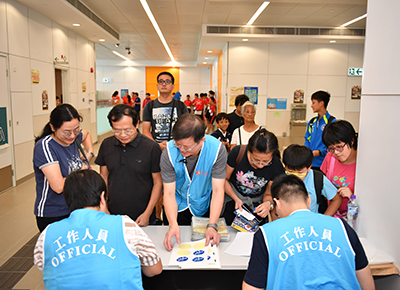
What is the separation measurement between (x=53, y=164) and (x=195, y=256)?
46.6 inches

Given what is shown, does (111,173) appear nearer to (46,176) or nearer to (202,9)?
(46,176)

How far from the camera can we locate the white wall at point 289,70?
1081 cm

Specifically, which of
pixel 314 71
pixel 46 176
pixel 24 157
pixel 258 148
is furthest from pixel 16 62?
pixel 314 71

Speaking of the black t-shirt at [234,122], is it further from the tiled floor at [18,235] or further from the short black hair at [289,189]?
the short black hair at [289,189]

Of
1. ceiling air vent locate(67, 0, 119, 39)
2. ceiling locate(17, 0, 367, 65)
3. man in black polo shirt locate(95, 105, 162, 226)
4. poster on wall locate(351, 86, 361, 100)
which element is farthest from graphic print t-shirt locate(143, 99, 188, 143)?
poster on wall locate(351, 86, 361, 100)

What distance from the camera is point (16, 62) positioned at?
19.5 ft

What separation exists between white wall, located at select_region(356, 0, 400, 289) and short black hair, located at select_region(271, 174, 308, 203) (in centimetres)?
83

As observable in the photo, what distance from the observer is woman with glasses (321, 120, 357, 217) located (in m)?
2.48

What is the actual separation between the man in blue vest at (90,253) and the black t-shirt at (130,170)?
3.16 feet

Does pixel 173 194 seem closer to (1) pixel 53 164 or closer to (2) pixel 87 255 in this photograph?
(1) pixel 53 164

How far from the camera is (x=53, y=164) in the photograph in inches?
88.0

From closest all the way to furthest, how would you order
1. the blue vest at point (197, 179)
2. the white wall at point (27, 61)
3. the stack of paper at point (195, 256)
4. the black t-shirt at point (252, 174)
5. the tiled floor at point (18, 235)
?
the stack of paper at point (195, 256)
the blue vest at point (197, 179)
the black t-shirt at point (252, 174)
the tiled floor at point (18, 235)
the white wall at point (27, 61)

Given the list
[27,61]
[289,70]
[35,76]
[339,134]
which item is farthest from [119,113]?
[289,70]

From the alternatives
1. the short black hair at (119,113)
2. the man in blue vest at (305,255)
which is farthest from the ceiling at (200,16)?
the man in blue vest at (305,255)
